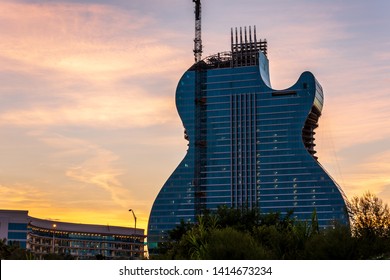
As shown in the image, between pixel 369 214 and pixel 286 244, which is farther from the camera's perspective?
pixel 369 214

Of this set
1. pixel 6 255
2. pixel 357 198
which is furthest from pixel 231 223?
pixel 6 255

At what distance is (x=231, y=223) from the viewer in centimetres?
9775

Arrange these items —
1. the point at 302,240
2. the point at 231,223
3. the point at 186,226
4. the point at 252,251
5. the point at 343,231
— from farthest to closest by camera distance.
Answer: the point at 186,226 < the point at 231,223 < the point at 302,240 < the point at 343,231 < the point at 252,251

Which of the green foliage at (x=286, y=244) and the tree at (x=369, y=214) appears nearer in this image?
the green foliage at (x=286, y=244)

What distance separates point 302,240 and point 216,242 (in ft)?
43.8

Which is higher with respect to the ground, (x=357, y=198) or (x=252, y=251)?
(x=357, y=198)

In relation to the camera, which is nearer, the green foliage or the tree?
the green foliage

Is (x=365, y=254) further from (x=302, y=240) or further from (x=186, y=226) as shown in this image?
(x=186, y=226)
